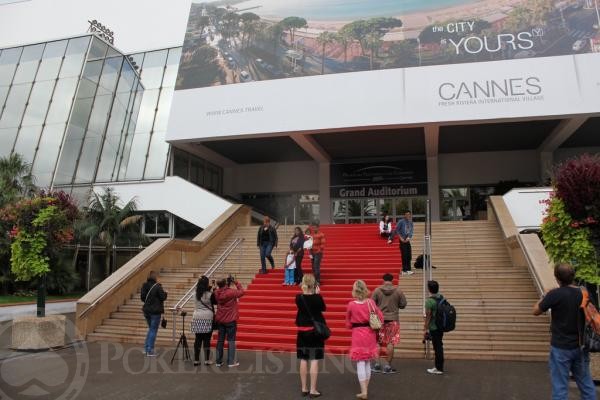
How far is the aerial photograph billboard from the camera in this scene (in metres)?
19.9

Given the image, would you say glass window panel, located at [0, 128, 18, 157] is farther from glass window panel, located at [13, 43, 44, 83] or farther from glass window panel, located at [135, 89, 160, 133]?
glass window panel, located at [135, 89, 160, 133]

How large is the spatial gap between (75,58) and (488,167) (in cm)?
2362

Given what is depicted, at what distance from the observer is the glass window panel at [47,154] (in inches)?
958

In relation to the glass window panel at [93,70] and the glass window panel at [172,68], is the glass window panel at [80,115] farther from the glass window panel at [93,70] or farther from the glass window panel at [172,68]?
the glass window panel at [172,68]

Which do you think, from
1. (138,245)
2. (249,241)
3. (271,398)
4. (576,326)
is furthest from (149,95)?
(576,326)

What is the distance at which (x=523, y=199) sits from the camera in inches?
699

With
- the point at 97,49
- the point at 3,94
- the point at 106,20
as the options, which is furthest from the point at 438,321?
the point at 106,20

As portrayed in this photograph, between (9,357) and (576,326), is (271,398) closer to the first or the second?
(576,326)

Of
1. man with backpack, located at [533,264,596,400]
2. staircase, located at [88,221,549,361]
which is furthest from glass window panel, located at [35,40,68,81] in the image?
man with backpack, located at [533,264,596,400]

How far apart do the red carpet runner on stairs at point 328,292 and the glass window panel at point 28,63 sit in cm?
2105

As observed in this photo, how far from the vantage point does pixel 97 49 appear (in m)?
27.7

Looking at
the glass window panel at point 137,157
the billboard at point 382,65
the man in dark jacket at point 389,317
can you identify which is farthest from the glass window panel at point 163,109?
the man in dark jacket at point 389,317

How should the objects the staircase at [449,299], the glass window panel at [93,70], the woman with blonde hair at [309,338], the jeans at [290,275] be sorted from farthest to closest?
the glass window panel at [93,70], the jeans at [290,275], the staircase at [449,299], the woman with blonde hair at [309,338]

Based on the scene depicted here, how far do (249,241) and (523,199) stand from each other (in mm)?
10178
